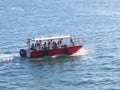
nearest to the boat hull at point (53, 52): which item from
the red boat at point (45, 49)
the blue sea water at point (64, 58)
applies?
the red boat at point (45, 49)

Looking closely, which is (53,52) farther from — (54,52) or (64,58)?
(64,58)

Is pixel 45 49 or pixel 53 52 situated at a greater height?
pixel 45 49

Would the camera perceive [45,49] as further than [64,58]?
No

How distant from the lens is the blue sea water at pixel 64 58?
5602 cm

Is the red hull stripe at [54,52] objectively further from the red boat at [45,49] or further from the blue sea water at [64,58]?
the blue sea water at [64,58]

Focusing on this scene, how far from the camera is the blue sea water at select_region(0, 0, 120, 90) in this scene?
56.0 m

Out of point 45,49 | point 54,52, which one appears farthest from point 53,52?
point 45,49

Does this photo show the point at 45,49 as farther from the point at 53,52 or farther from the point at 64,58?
the point at 64,58

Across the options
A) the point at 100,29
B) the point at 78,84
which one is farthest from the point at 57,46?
the point at 100,29

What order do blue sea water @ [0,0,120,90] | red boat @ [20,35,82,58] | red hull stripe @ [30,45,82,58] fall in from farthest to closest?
red hull stripe @ [30,45,82,58] → red boat @ [20,35,82,58] → blue sea water @ [0,0,120,90]

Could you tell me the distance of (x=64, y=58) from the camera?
6881 cm

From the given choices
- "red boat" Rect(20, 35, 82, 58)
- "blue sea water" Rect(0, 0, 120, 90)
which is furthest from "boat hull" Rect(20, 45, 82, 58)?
"blue sea water" Rect(0, 0, 120, 90)

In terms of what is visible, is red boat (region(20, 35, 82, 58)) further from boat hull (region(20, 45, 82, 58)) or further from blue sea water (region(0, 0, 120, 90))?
blue sea water (region(0, 0, 120, 90))

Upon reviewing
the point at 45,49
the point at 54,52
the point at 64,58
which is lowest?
the point at 64,58
